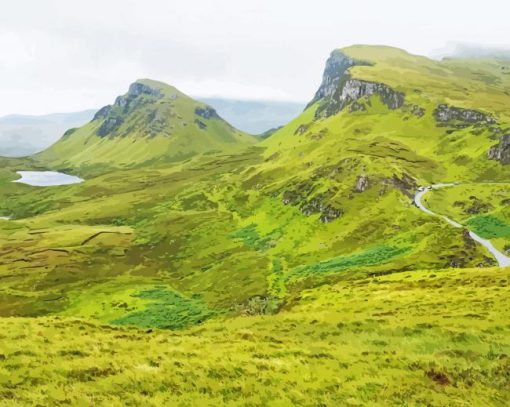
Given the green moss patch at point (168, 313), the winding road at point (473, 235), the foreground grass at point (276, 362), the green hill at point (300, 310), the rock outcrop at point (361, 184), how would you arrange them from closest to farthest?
the foreground grass at point (276, 362)
the green hill at point (300, 310)
the winding road at point (473, 235)
the green moss patch at point (168, 313)
the rock outcrop at point (361, 184)

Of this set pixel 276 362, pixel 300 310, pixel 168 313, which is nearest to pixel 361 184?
pixel 168 313

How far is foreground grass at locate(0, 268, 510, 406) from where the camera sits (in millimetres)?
21625

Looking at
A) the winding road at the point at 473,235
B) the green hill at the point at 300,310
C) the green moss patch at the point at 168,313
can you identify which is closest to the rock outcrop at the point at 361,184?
the green hill at the point at 300,310

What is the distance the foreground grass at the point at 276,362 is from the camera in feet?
70.9

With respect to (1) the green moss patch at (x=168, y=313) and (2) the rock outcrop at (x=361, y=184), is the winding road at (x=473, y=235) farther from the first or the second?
(1) the green moss patch at (x=168, y=313)

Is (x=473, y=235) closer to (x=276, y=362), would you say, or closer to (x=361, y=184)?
(x=361, y=184)

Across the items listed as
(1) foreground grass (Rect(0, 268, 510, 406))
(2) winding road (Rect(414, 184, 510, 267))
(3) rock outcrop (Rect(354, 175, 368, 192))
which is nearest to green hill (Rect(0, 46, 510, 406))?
(1) foreground grass (Rect(0, 268, 510, 406))

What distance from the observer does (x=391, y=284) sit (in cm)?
6806

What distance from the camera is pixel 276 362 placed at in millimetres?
26594

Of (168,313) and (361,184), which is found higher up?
(361,184)

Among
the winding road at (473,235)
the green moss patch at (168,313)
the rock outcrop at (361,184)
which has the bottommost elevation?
the green moss patch at (168,313)

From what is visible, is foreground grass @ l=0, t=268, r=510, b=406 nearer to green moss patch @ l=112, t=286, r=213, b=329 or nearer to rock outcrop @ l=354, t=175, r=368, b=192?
green moss patch @ l=112, t=286, r=213, b=329

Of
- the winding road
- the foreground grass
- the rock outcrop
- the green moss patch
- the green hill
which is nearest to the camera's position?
the foreground grass

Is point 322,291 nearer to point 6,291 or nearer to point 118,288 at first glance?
point 118,288
